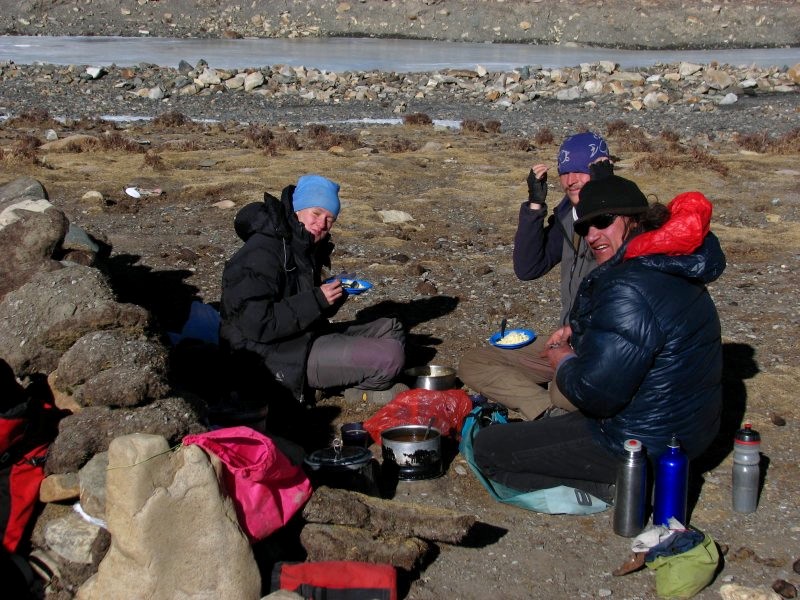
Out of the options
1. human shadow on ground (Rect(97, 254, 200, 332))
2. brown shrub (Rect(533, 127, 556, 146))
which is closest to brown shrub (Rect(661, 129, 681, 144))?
brown shrub (Rect(533, 127, 556, 146))

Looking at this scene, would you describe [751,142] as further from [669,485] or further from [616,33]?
[616,33]

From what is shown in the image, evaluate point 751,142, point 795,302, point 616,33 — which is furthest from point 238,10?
point 795,302

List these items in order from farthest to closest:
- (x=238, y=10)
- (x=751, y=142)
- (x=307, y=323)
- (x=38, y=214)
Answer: (x=238, y=10)
(x=751, y=142)
(x=38, y=214)
(x=307, y=323)

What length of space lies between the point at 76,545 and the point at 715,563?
248cm

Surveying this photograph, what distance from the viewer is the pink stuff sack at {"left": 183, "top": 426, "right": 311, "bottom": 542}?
3844mm

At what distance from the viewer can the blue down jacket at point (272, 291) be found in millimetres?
5539

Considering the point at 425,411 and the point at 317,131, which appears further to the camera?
the point at 317,131

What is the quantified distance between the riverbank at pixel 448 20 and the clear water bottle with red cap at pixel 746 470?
54809mm

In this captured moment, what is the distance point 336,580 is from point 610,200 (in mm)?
2005

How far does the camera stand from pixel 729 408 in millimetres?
6141

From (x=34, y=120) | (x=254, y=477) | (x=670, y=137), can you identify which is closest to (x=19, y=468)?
(x=254, y=477)

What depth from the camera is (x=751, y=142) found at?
55.5ft

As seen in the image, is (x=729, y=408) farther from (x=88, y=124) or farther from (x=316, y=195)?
(x=88, y=124)

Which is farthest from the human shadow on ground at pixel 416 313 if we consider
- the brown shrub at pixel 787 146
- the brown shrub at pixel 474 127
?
the brown shrub at pixel 474 127
